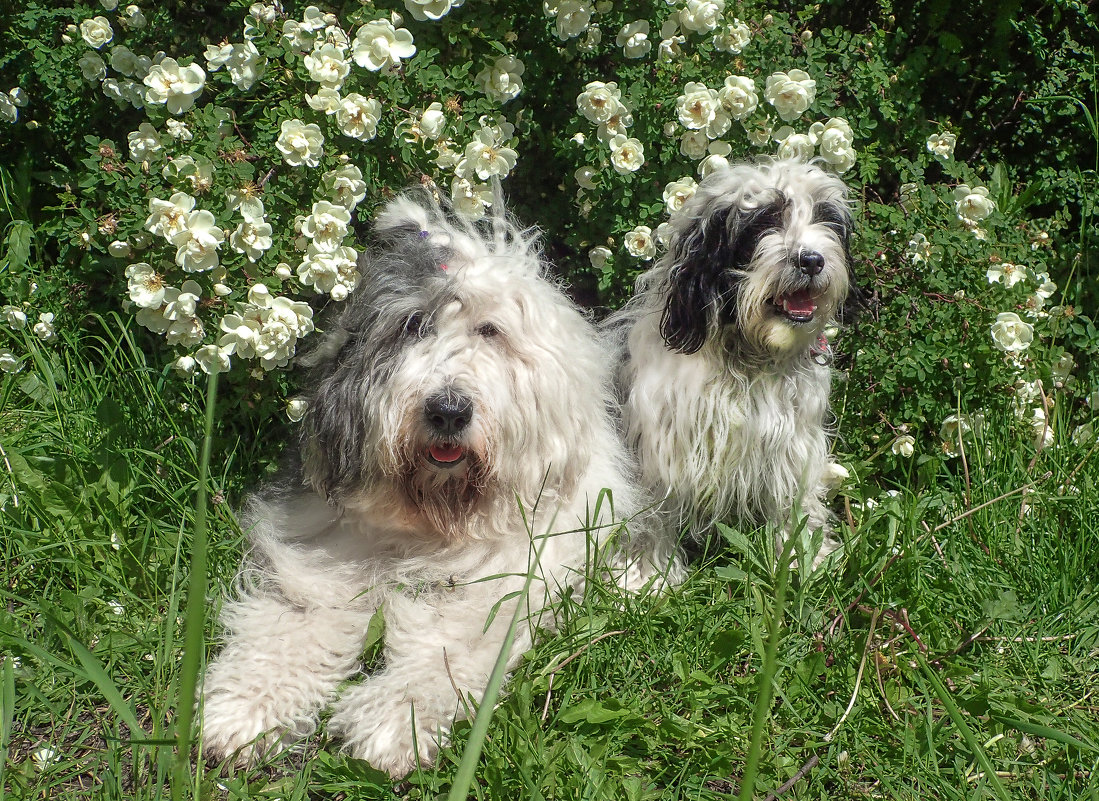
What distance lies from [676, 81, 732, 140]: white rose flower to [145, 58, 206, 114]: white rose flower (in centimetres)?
147

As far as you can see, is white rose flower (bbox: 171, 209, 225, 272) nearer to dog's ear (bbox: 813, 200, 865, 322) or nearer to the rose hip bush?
the rose hip bush

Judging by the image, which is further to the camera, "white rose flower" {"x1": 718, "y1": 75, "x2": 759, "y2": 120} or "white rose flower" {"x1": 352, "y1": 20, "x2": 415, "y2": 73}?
"white rose flower" {"x1": 718, "y1": 75, "x2": 759, "y2": 120}

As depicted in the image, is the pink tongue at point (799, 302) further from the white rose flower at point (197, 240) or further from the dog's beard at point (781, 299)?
the white rose flower at point (197, 240)

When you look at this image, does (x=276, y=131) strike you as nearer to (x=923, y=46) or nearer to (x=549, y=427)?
(x=549, y=427)

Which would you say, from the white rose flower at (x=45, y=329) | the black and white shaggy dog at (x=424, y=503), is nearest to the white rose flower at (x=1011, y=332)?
the black and white shaggy dog at (x=424, y=503)

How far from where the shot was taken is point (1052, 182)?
13.0 feet

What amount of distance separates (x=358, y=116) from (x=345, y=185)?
0.66 ft

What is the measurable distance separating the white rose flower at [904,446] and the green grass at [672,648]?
0.40 feet

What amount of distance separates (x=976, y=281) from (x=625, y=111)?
1.39m

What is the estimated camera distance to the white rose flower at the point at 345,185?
2.85 metres

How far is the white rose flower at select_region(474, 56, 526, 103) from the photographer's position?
312 centimetres

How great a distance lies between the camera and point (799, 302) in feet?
9.12

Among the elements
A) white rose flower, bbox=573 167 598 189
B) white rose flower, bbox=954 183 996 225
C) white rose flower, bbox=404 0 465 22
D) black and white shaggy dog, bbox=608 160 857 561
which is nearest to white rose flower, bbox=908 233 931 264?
white rose flower, bbox=954 183 996 225

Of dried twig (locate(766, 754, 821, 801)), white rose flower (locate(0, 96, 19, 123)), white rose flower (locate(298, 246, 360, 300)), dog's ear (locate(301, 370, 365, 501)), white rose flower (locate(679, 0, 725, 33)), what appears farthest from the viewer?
white rose flower (locate(0, 96, 19, 123))
